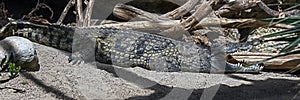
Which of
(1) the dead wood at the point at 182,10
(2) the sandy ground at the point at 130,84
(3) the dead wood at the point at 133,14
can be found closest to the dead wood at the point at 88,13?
(3) the dead wood at the point at 133,14

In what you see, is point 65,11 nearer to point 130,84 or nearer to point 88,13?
point 88,13

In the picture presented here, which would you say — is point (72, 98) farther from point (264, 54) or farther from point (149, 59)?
point (264, 54)

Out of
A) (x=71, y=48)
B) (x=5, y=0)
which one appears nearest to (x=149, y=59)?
(x=71, y=48)

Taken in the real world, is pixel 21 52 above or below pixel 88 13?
above

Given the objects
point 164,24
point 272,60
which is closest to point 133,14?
point 164,24

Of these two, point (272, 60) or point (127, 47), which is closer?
point (272, 60)

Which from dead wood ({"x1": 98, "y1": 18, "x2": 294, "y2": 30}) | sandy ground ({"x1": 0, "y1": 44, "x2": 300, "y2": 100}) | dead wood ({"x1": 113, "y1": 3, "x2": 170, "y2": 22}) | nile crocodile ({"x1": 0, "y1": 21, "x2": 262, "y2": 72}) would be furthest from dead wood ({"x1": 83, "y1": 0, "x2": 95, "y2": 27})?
sandy ground ({"x1": 0, "y1": 44, "x2": 300, "y2": 100})

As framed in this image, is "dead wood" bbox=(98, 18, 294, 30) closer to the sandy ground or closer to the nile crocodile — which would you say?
the nile crocodile
